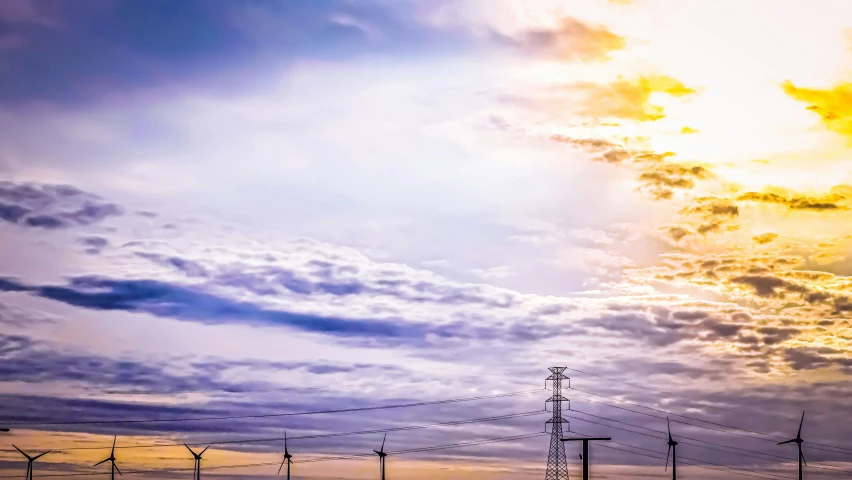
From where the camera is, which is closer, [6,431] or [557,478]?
[6,431]

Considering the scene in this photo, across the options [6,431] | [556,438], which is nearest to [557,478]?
[556,438]

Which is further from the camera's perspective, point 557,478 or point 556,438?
point 556,438

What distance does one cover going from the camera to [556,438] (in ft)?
655

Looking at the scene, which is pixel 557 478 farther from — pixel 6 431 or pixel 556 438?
pixel 6 431

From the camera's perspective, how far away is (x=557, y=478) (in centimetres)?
18762

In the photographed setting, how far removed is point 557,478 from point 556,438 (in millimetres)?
13269

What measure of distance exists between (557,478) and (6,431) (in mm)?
101531

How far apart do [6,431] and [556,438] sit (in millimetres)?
104646

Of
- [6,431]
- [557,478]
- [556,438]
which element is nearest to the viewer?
[6,431]

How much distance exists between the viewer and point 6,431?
575 feet

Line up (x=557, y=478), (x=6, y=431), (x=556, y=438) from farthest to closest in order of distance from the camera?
(x=556, y=438) → (x=557, y=478) → (x=6, y=431)

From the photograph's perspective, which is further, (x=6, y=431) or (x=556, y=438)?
(x=556, y=438)
